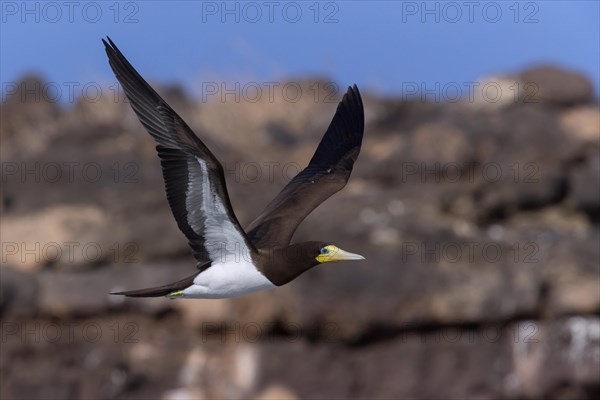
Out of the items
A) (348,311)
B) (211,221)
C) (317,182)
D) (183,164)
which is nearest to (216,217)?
(211,221)

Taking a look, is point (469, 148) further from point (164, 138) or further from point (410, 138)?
point (164, 138)

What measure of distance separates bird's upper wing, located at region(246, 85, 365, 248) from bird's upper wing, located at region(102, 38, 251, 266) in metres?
1.09

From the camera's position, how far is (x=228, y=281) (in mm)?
11633

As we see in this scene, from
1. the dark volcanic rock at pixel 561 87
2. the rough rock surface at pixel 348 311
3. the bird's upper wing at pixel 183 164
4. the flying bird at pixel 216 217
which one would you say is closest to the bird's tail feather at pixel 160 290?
the flying bird at pixel 216 217

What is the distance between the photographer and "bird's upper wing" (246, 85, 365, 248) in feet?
41.8

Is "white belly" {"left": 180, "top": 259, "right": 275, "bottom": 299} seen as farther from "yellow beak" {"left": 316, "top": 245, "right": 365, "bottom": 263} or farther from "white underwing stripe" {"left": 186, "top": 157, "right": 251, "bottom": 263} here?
"yellow beak" {"left": 316, "top": 245, "right": 365, "bottom": 263}

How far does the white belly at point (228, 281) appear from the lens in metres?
11.6

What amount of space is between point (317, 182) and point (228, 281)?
Result: 2153 mm

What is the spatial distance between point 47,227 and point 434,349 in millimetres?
6526

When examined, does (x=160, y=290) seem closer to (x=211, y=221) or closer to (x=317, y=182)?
(x=211, y=221)

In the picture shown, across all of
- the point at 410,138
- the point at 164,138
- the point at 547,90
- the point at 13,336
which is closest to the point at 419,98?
the point at 547,90

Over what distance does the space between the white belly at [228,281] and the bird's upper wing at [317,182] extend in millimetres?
717

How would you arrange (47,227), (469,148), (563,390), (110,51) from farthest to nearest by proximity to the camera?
(469,148), (47,227), (563,390), (110,51)

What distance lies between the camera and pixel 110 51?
35.3 feet
